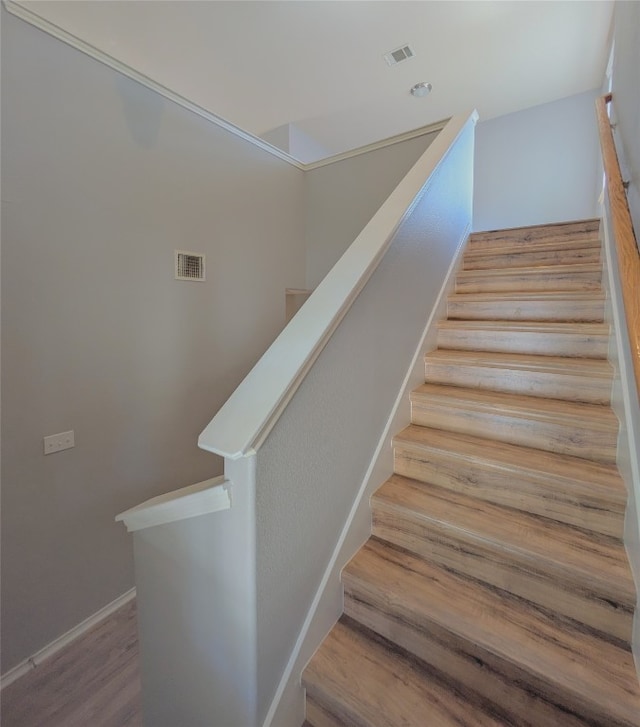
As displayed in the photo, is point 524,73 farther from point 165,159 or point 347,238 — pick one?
point 165,159

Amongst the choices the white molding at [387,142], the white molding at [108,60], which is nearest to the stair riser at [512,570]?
the white molding at [108,60]

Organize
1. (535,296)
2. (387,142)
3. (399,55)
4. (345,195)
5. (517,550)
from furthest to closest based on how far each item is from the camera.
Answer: (345,195), (399,55), (387,142), (535,296), (517,550)

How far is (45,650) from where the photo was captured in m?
1.68

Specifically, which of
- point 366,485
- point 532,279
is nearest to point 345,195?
point 532,279

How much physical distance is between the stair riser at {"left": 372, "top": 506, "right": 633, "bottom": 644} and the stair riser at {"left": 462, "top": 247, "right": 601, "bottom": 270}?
1.91m

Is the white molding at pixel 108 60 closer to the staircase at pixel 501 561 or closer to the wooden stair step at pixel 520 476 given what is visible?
the staircase at pixel 501 561

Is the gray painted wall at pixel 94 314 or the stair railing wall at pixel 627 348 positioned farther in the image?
the gray painted wall at pixel 94 314

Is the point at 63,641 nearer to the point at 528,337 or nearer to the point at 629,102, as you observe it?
the point at 528,337

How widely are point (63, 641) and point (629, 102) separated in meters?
3.87

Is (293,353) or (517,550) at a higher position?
(293,353)

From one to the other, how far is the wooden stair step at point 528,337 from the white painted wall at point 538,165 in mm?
2991

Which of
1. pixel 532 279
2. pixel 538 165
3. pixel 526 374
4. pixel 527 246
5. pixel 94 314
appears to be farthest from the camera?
pixel 538 165

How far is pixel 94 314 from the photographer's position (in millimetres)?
1821

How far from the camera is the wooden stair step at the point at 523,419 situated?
135cm
